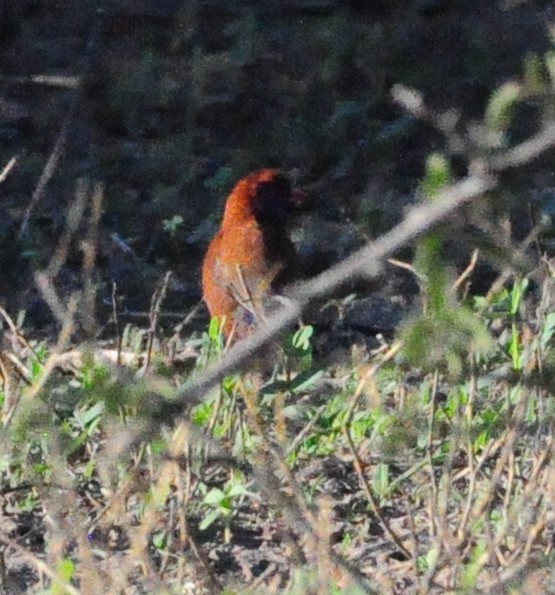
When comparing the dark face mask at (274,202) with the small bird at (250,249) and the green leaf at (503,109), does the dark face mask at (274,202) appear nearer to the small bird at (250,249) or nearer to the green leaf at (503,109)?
the small bird at (250,249)

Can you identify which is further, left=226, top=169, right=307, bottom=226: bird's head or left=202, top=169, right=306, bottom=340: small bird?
left=226, top=169, right=307, bottom=226: bird's head

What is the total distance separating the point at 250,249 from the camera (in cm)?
539

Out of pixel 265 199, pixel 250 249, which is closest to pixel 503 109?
pixel 250 249

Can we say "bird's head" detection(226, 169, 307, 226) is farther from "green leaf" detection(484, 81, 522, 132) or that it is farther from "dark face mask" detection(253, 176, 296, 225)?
"green leaf" detection(484, 81, 522, 132)

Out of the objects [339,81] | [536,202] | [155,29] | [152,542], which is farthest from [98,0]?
[152,542]

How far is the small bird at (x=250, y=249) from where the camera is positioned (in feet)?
16.4

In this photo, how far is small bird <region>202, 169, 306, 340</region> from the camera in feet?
16.4

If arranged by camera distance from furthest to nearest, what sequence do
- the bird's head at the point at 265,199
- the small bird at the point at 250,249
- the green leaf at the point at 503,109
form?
the bird's head at the point at 265,199, the small bird at the point at 250,249, the green leaf at the point at 503,109

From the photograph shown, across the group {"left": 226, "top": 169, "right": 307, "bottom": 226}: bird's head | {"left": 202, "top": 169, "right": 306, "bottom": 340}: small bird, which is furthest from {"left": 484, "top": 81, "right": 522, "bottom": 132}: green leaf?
{"left": 226, "top": 169, "right": 307, "bottom": 226}: bird's head

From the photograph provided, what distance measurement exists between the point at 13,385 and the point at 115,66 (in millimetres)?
5978

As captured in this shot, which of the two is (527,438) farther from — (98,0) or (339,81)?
(98,0)

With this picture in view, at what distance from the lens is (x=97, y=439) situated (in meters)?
4.14

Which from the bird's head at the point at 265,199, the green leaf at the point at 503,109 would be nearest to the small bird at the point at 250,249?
the bird's head at the point at 265,199

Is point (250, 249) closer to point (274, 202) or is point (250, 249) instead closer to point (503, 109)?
point (274, 202)
